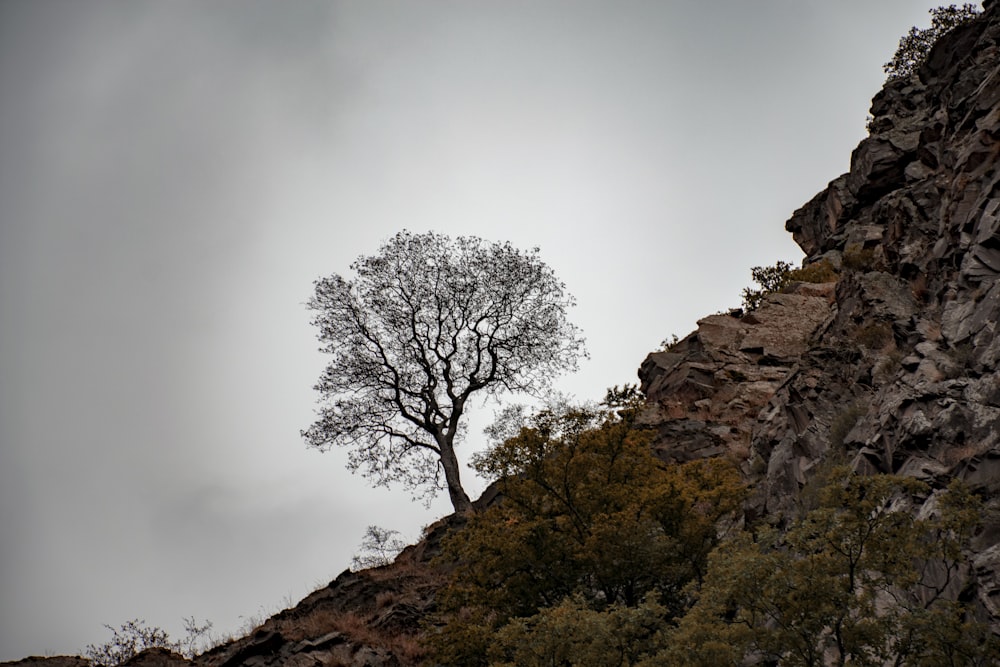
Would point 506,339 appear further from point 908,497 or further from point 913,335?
point 908,497

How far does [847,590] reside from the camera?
8727 millimetres

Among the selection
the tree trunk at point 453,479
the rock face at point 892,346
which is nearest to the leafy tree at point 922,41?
the rock face at point 892,346

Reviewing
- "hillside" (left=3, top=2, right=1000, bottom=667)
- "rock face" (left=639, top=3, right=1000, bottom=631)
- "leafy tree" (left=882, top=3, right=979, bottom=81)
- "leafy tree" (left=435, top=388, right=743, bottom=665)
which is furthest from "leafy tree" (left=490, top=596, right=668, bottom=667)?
"leafy tree" (left=882, top=3, right=979, bottom=81)

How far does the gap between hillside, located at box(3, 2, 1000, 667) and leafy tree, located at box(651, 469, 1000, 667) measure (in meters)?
0.72

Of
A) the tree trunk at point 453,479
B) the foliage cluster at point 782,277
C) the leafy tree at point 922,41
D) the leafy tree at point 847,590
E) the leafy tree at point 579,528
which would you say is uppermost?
the leafy tree at point 922,41

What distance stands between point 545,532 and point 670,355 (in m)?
17.2

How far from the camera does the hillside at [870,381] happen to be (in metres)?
12.0

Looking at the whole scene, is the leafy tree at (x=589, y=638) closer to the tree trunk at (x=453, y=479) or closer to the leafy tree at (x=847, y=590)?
the leafy tree at (x=847, y=590)

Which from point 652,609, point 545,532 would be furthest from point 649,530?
point 652,609

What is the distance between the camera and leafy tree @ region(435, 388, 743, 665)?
14125 millimetres

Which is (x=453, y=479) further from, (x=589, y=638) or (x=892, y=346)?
(x=589, y=638)

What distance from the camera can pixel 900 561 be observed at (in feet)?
28.7

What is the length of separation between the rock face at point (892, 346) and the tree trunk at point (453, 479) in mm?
6795

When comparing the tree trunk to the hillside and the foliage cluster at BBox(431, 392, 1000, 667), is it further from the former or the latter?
the foliage cluster at BBox(431, 392, 1000, 667)
